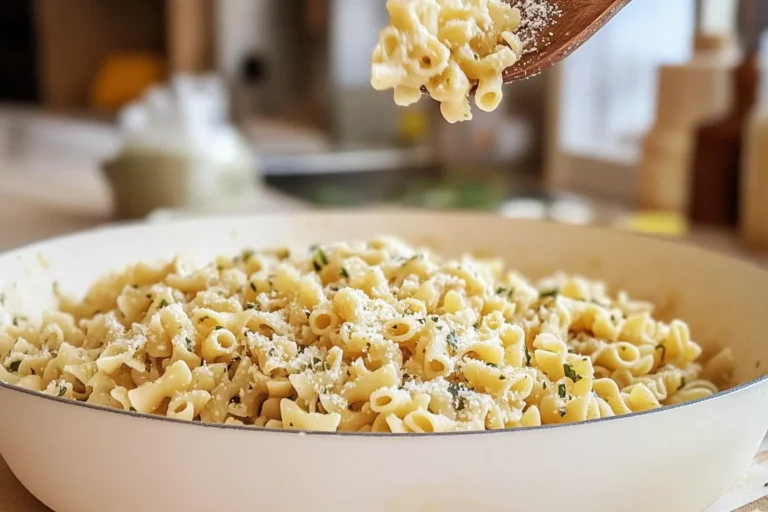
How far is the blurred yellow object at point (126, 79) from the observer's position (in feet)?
14.4

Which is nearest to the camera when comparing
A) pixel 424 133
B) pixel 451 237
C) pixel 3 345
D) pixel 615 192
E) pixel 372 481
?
pixel 372 481

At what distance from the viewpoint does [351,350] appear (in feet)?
2.28

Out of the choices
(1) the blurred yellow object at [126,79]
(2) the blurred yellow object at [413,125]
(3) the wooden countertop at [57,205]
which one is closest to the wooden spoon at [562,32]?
(3) the wooden countertop at [57,205]

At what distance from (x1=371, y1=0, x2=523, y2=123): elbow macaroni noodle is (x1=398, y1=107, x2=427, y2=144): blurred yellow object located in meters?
3.08

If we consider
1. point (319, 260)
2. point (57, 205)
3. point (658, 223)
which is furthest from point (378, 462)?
point (57, 205)

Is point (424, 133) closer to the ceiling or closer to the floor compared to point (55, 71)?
closer to the floor

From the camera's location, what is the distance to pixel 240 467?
0.51 m

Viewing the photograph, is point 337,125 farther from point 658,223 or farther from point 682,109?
point 658,223

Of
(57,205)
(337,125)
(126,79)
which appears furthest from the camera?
(126,79)

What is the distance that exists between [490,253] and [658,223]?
2.64 feet

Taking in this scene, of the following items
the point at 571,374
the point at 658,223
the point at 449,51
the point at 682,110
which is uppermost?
the point at 449,51

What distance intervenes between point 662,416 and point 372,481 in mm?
184

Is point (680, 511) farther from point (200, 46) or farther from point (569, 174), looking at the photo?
point (200, 46)

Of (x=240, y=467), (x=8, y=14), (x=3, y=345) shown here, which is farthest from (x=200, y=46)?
(x=240, y=467)
